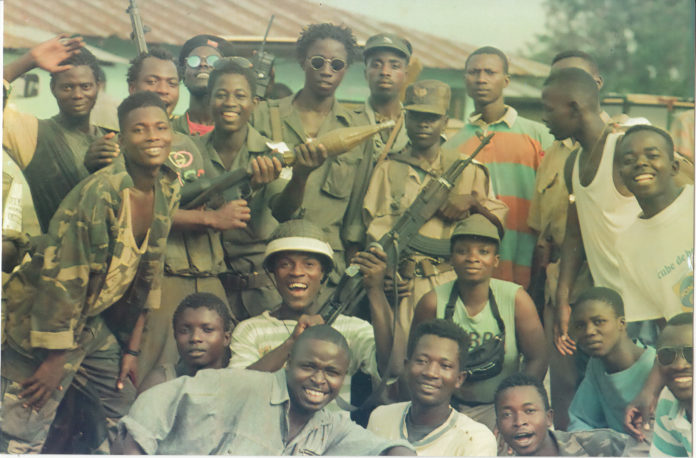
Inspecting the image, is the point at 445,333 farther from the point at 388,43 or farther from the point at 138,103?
the point at 138,103

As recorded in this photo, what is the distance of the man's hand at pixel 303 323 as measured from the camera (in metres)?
9.34

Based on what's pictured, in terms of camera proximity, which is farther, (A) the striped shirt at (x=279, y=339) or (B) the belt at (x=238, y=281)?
(B) the belt at (x=238, y=281)

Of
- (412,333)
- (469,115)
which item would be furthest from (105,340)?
(469,115)

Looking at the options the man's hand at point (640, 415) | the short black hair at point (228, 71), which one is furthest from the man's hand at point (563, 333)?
the short black hair at point (228, 71)

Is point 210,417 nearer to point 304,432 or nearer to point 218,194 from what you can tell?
point 304,432

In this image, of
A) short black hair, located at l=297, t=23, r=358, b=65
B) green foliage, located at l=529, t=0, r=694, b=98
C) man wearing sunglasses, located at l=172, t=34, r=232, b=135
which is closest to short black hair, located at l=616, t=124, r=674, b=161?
green foliage, located at l=529, t=0, r=694, b=98

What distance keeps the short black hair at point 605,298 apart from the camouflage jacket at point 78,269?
2.66 metres

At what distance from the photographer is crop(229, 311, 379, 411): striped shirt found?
948cm

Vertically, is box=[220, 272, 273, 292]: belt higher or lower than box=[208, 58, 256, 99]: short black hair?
lower

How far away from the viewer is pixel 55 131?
31.5ft

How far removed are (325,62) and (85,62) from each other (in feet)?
5.10

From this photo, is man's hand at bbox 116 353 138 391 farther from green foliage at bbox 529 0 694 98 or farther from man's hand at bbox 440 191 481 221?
green foliage at bbox 529 0 694 98

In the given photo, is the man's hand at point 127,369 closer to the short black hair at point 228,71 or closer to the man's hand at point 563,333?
the short black hair at point 228,71

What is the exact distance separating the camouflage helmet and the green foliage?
78.6 inches
